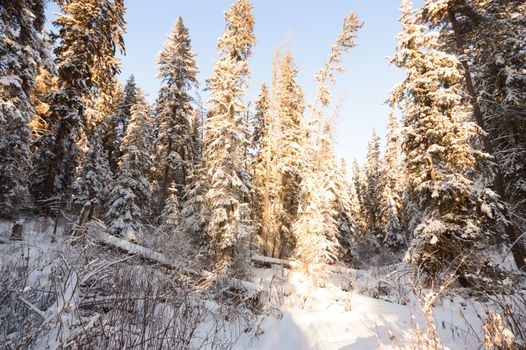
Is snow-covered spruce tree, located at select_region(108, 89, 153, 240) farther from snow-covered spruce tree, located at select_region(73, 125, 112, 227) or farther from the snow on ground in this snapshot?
the snow on ground

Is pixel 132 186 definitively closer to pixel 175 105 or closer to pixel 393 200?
pixel 175 105

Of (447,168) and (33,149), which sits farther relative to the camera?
(33,149)

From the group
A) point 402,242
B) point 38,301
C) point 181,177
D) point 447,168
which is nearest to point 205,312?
point 38,301

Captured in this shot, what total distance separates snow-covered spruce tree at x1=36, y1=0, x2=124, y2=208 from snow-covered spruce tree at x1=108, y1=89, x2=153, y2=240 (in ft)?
13.2

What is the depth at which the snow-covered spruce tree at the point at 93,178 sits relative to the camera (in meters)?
19.4

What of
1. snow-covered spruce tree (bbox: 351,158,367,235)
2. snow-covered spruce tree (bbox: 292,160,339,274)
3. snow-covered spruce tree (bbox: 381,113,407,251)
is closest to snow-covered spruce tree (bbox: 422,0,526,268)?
snow-covered spruce tree (bbox: 292,160,339,274)

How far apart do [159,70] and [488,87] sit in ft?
72.7

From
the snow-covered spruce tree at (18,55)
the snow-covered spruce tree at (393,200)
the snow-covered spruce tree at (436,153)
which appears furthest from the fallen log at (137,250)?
the snow-covered spruce tree at (393,200)

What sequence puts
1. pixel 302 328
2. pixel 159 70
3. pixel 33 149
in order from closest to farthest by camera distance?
pixel 302 328 → pixel 33 149 → pixel 159 70

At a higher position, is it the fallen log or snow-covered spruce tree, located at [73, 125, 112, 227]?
snow-covered spruce tree, located at [73, 125, 112, 227]

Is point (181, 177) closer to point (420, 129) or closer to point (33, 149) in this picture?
point (33, 149)

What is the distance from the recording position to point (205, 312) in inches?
184

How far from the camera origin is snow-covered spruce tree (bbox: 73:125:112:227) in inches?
765

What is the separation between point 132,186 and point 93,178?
8.14 feet
